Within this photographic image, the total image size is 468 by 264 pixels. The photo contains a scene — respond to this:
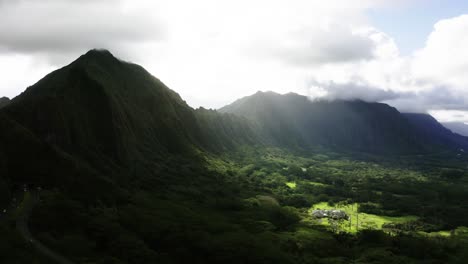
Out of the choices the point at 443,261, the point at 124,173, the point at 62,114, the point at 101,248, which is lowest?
the point at 443,261

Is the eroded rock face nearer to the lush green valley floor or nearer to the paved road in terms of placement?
the lush green valley floor

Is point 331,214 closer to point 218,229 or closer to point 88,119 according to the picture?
point 218,229

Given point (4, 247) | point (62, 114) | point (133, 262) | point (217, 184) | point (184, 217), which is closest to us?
point (4, 247)

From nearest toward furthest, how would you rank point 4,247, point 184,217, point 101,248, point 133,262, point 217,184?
1. point 4,247
2. point 133,262
3. point 101,248
4. point 184,217
5. point 217,184

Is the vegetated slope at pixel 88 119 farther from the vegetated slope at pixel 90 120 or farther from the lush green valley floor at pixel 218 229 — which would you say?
the lush green valley floor at pixel 218 229

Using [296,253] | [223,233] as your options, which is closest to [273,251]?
[296,253]

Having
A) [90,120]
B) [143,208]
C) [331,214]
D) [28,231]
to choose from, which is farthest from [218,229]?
[90,120]

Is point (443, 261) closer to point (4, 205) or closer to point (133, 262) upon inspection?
point (133, 262)
